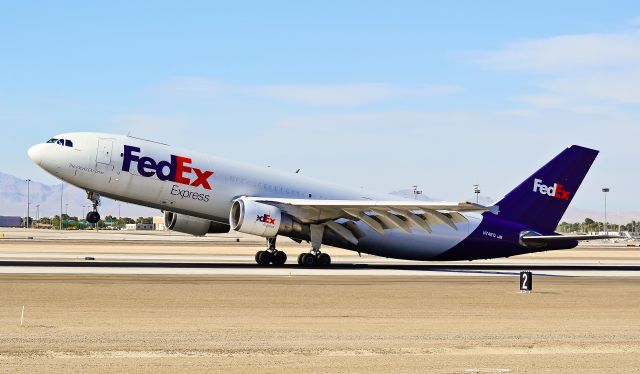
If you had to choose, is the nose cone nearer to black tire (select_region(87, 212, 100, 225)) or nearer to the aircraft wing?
black tire (select_region(87, 212, 100, 225))

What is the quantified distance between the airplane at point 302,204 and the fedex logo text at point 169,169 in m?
0.05

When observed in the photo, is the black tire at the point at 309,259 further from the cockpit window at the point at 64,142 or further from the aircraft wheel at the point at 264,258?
the cockpit window at the point at 64,142

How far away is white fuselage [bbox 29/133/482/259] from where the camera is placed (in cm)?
4525

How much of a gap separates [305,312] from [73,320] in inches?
240

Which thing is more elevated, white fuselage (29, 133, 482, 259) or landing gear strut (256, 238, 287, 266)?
white fuselage (29, 133, 482, 259)

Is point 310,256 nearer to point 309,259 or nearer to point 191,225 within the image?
point 309,259

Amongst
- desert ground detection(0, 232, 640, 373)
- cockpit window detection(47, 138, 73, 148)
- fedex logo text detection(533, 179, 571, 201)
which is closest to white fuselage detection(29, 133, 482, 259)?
cockpit window detection(47, 138, 73, 148)

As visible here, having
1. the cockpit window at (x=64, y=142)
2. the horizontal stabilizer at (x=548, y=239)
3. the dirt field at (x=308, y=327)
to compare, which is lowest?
the dirt field at (x=308, y=327)

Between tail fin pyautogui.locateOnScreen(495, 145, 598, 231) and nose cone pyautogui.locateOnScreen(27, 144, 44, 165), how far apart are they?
79.7 feet

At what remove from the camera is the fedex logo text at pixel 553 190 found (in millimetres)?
50125

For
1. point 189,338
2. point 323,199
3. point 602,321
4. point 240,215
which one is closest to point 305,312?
point 189,338

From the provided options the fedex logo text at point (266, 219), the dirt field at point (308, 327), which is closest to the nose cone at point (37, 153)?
the fedex logo text at point (266, 219)

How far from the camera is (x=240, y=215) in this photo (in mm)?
45438

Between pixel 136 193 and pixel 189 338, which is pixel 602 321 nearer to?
pixel 189 338
